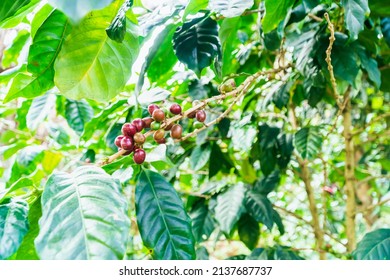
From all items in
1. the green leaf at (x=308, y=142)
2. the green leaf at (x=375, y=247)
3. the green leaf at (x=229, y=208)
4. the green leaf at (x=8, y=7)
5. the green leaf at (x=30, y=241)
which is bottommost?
the green leaf at (x=229, y=208)

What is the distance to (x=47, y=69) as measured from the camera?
0.69m

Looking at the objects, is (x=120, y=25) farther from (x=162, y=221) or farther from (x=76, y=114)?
(x=76, y=114)

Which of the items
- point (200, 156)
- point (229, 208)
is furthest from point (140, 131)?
point (200, 156)

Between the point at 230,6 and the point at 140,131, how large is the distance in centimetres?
23

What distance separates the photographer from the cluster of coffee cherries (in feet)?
1.94

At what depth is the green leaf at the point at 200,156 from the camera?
1.24 metres

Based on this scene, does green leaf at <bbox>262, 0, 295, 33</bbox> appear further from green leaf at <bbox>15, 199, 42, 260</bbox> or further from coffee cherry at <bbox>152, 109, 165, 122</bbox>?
green leaf at <bbox>15, 199, 42, 260</bbox>

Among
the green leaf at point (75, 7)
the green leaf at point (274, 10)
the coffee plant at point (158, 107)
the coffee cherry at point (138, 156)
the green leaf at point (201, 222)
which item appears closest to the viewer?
the green leaf at point (75, 7)

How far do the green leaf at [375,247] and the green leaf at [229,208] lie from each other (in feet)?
1.04

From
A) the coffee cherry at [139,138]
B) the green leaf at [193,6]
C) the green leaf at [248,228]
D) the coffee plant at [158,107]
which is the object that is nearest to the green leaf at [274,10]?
the coffee plant at [158,107]

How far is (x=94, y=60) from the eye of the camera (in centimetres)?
64

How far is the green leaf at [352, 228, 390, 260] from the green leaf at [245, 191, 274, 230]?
286mm

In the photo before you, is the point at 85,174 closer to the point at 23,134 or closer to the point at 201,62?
the point at 201,62

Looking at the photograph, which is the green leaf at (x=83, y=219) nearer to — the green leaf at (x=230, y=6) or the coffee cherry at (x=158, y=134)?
the coffee cherry at (x=158, y=134)
